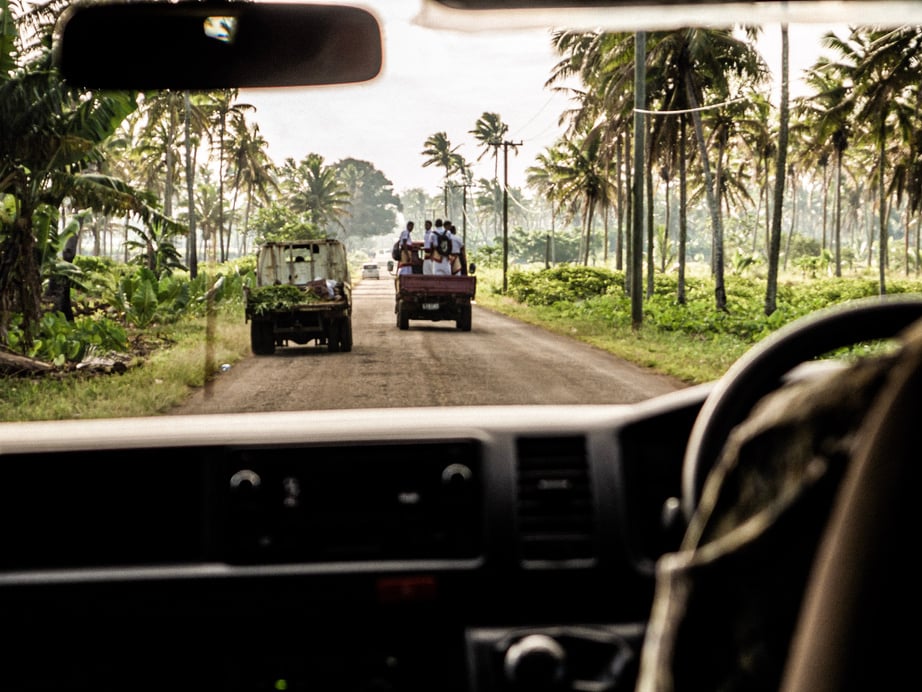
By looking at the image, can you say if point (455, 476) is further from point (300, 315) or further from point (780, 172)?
point (780, 172)

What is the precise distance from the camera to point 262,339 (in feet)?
58.9

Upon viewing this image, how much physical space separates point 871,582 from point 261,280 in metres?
19.7

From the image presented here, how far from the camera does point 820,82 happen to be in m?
52.0

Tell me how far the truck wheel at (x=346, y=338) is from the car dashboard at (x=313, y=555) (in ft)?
49.6

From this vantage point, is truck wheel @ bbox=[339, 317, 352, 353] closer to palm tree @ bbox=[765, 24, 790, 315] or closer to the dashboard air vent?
palm tree @ bbox=[765, 24, 790, 315]

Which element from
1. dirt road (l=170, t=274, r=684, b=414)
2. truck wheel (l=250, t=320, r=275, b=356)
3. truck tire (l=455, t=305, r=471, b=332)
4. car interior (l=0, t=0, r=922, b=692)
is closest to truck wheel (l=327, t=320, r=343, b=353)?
dirt road (l=170, t=274, r=684, b=414)

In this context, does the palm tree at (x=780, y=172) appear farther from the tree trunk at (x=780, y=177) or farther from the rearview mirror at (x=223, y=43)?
Answer: the rearview mirror at (x=223, y=43)

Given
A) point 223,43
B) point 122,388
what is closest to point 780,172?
point 122,388

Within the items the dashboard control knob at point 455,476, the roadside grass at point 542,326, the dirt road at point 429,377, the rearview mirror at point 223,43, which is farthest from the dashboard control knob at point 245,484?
the dirt road at point 429,377

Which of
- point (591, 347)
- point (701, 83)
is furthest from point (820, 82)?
point (591, 347)

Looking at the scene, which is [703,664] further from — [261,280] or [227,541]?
[261,280]

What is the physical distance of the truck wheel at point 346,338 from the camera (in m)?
18.0

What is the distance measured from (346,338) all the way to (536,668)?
15682mm

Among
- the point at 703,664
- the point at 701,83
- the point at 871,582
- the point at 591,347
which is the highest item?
the point at 701,83
